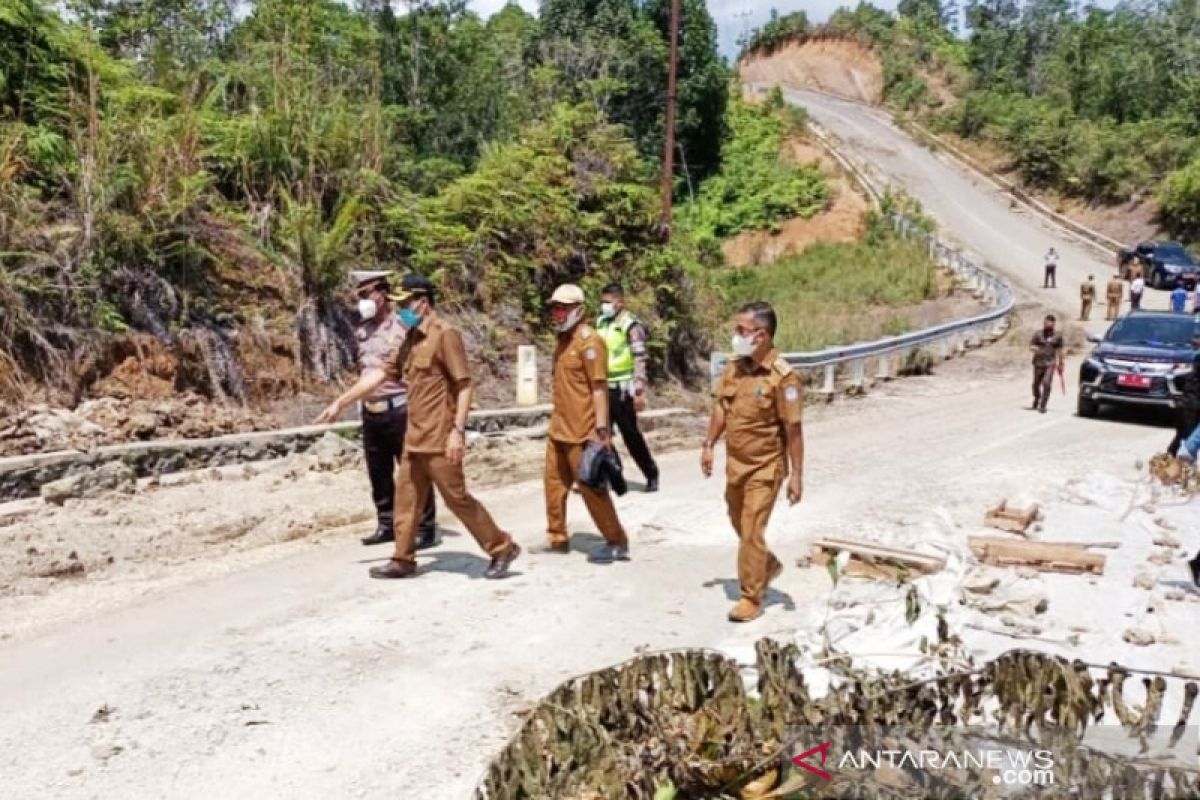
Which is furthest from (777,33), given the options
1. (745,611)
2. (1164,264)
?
(745,611)

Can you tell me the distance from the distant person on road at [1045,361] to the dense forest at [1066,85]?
1159 inches

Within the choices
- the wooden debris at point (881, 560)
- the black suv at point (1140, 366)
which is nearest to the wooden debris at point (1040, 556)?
the wooden debris at point (881, 560)

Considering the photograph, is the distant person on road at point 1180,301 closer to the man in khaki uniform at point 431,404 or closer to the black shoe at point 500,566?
the black shoe at point 500,566

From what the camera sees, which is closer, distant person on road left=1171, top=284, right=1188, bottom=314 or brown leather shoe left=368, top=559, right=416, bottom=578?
brown leather shoe left=368, top=559, right=416, bottom=578

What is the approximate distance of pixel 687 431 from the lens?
45.4 ft

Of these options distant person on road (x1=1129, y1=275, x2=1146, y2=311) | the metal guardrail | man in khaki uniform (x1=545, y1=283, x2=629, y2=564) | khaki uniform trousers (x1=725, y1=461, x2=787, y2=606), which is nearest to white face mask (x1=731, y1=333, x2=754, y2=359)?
khaki uniform trousers (x1=725, y1=461, x2=787, y2=606)

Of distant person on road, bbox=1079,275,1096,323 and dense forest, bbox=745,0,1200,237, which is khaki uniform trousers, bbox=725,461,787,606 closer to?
distant person on road, bbox=1079,275,1096,323

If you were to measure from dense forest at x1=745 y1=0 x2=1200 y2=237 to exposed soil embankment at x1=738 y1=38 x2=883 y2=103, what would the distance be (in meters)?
0.94

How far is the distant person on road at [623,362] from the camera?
31.2ft

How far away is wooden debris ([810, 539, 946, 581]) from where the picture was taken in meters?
7.22

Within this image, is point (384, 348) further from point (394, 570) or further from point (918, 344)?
point (918, 344)

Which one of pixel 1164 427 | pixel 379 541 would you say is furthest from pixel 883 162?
pixel 379 541

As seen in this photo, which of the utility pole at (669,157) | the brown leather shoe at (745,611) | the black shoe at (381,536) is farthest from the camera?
the utility pole at (669,157)

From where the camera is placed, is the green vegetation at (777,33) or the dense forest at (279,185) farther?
the green vegetation at (777,33)
